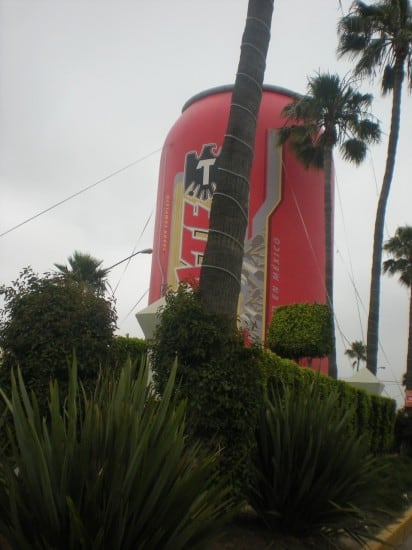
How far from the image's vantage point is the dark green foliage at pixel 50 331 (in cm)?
611

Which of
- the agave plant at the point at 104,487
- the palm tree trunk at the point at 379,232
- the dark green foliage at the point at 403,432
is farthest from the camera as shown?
the palm tree trunk at the point at 379,232

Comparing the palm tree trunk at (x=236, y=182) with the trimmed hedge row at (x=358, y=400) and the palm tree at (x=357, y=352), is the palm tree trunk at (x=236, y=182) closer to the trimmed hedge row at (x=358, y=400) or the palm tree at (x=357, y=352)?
the trimmed hedge row at (x=358, y=400)

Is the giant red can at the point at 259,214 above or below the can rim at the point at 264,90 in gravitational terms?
below

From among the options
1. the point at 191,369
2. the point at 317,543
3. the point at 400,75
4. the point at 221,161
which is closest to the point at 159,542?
the point at 191,369

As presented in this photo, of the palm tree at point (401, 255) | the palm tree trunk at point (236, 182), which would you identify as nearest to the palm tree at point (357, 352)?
the palm tree at point (401, 255)

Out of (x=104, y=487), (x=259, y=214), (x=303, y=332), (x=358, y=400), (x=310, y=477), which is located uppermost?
(x=259, y=214)

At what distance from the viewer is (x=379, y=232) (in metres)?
18.9

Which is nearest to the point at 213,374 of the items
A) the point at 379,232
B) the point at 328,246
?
the point at 379,232

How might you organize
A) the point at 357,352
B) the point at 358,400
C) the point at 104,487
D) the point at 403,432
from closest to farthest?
the point at 104,487, the point at 358,400, the point at 403,432, the point at 357,352

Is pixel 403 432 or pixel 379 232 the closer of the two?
pixel 403 432

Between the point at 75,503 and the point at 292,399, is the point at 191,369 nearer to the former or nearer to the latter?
the point at 292,399

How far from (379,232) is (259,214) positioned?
19.7 ft

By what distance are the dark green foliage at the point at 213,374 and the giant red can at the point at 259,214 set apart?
16.7 metres

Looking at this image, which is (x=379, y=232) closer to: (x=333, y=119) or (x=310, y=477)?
(x=333, y=119)
